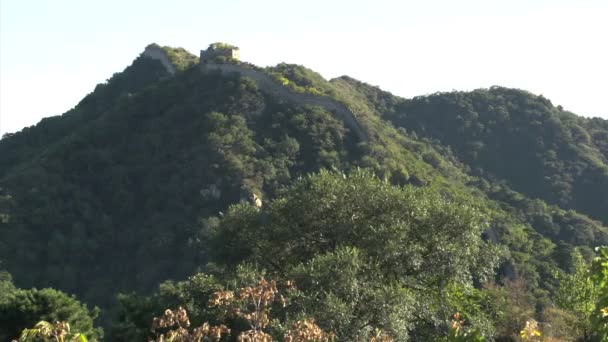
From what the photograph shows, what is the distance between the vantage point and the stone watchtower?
3254 inches

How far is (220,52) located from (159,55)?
17491mm

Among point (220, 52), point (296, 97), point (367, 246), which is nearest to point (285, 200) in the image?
point (367, 246)

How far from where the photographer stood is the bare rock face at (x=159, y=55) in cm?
9329

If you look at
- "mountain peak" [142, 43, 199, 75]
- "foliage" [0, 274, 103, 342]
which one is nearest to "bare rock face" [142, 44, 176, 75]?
"mountain peak" [142, 43, 199, 75]

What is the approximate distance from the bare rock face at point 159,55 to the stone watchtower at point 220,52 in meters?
7.59

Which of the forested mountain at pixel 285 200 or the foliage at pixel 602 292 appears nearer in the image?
the foliage at pixel 602 292

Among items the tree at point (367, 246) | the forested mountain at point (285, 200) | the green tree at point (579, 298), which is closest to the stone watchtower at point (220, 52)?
the forested mountain at point (285, 200)

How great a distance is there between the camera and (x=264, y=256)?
2384cm

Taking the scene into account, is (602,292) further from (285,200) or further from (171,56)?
(171,56)

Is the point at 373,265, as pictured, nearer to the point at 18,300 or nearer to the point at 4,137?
the point at 18,300

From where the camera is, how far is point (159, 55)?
98.2m

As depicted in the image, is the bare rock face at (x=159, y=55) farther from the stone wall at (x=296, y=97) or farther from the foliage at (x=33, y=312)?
the foliage at (x=33, y=312)

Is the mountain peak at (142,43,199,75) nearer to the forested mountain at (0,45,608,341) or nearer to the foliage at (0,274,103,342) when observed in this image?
the forested mountain at (0,45,608,341)

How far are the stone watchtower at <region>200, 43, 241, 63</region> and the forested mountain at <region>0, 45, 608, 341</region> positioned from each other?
470 centimetres
